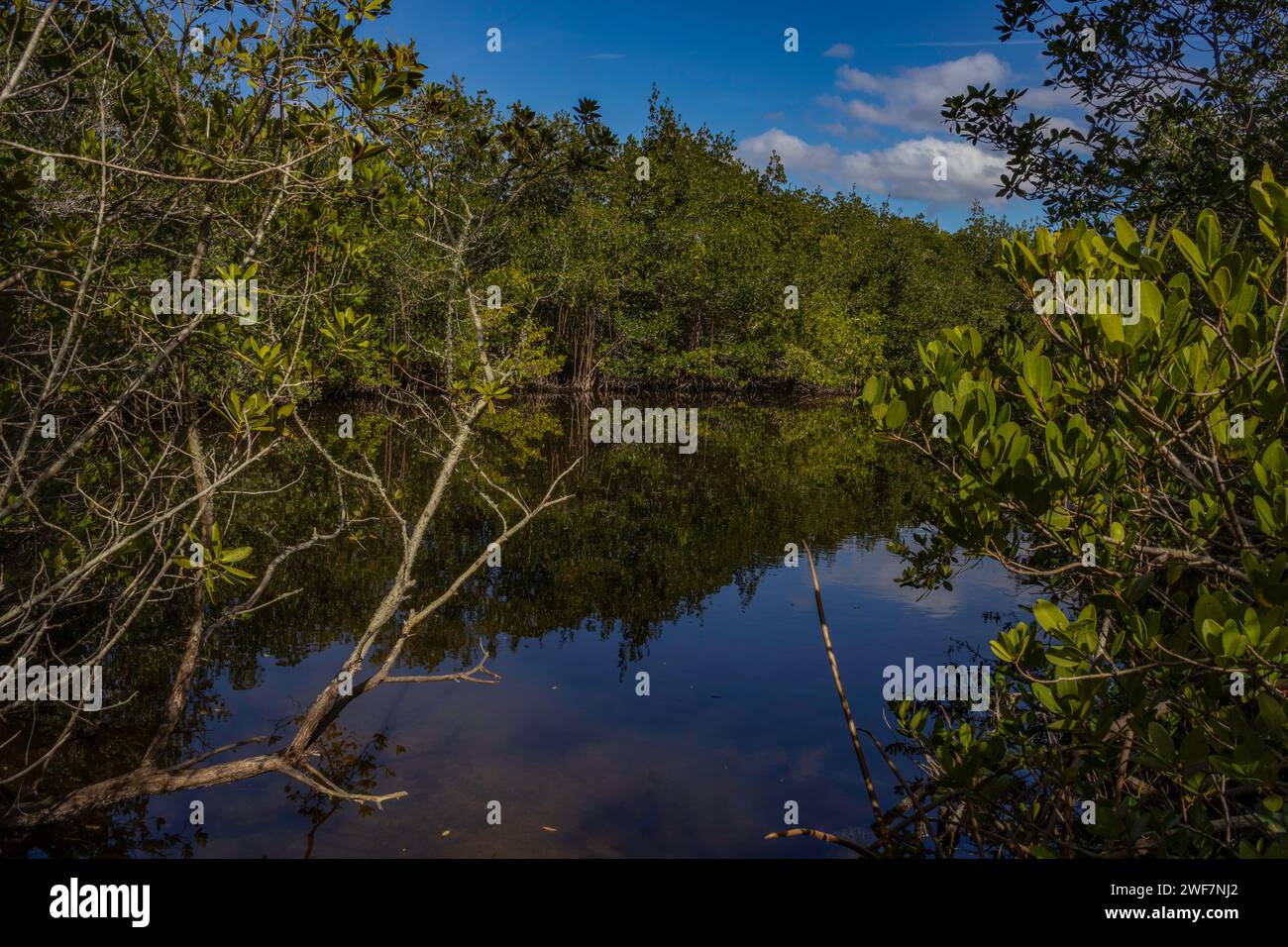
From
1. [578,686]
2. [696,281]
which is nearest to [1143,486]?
[578,686]

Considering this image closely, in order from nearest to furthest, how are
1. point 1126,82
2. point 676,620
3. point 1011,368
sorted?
point 1011,368 < point 1126,82 < point 676,620

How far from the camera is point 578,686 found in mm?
9180

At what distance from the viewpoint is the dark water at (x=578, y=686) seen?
6.49 meters

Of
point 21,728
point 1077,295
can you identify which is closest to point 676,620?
point 21,728

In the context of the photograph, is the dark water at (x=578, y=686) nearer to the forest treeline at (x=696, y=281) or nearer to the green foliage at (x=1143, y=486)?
the green foliage at (x=1143, y=486)

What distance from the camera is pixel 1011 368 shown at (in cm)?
366

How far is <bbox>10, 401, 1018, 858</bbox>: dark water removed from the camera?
649cm

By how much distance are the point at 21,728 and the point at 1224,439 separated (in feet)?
28.0

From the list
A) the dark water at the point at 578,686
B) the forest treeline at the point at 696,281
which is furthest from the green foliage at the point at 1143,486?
the forest treeline at the point at 696,281

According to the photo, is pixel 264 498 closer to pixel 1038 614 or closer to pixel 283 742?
pixel 283 742

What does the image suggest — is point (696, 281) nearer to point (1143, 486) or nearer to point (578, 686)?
point (578, 686)

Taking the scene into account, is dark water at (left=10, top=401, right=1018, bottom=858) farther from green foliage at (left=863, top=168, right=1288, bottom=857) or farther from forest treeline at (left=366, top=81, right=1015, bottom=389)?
forest treeline at (left=366, top=81, right=1015, bottom=389)

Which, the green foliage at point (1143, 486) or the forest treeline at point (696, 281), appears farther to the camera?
the forest treeline at point (696, 281)
